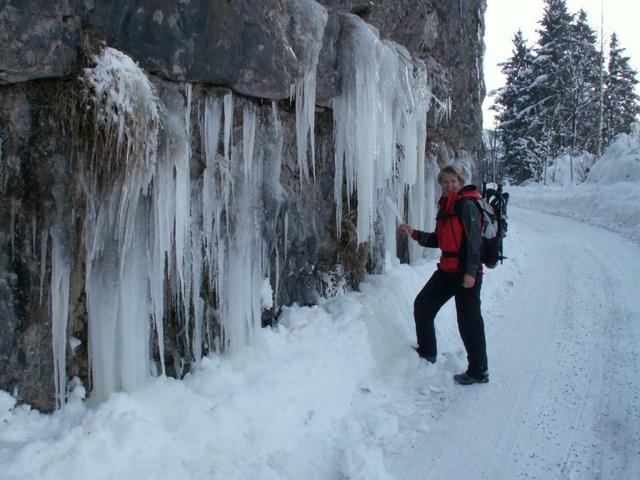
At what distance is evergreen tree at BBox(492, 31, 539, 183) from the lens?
92.6 ft

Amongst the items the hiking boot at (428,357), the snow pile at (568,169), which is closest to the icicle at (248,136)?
the hiking boot at (428,357)

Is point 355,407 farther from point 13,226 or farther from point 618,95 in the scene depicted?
point 618,95

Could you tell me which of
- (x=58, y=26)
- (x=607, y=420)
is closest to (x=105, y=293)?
(x=58, y=26)

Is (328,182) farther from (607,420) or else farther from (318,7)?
(607,420)

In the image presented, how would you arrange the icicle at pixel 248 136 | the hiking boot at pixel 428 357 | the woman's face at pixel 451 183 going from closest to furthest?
1. the icicle at pixel 248 136
2. the woman's face at pixel 451 183
3. the hiking boot at pixel 428 357

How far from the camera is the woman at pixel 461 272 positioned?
Result: 3.94 meters

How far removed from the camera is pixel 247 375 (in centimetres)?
347

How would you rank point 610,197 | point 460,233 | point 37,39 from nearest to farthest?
point 37,39
point 460,233
point 610,197

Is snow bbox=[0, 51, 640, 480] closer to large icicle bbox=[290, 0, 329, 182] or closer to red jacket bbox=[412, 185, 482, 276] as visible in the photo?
large icicle bbox=[290, 0, 329, 182]

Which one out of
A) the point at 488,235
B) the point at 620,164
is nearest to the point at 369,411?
the point at 488,235

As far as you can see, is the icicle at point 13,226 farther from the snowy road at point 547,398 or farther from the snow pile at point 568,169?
the snow pile at point 568,169

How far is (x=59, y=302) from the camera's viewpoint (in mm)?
2871

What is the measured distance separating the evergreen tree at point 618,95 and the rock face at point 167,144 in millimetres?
28685

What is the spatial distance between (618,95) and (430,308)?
31094mm
